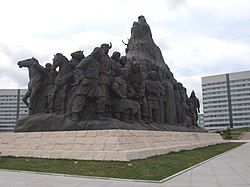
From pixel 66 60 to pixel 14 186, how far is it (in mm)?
8676

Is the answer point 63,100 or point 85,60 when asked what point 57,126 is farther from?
point 85,60

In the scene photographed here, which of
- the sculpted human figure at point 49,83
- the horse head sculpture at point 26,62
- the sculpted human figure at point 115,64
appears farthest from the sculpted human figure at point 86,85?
the horse head sculpture at point 26,62

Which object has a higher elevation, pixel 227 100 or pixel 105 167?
pixel 227 100

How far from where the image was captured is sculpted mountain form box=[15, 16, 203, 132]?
1382 centimetres

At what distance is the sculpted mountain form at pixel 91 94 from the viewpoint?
13.8 meters

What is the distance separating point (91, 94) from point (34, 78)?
3656 millimetres

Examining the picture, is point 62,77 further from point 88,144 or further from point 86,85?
point 88,144

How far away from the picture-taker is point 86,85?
45.2 feet

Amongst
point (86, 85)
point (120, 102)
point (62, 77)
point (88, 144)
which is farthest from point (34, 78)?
point (88, 144)

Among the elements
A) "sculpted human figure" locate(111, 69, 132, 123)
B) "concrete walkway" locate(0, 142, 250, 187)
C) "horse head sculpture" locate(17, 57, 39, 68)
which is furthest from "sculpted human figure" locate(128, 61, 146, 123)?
"concrete walkway" locate(0, 142, 250, 187)

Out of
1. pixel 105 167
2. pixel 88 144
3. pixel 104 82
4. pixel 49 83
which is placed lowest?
pixel 105 167

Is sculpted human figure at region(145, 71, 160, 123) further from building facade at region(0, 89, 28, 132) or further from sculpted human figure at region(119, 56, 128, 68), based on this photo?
building facade at region(0, 89, 28, 132)

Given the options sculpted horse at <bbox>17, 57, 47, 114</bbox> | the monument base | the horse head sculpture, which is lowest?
the monument base

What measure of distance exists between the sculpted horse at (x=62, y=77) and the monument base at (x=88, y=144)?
2.14 metres
